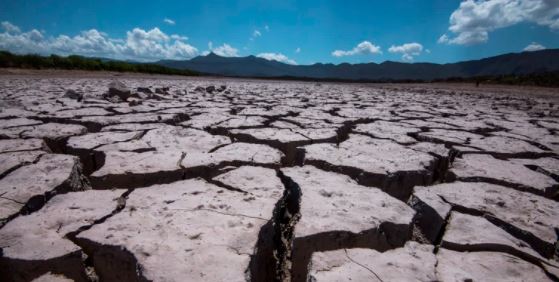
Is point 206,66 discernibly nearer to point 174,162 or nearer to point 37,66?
point 37,66

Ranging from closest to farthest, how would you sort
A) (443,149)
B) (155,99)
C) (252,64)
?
(443,149) → (155,99) → (252,64)

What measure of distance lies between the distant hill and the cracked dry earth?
1105 inches

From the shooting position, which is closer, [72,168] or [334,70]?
[72,168]

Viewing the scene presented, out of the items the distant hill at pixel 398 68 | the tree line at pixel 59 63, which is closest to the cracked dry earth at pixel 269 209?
the tree line at pixel 59 63

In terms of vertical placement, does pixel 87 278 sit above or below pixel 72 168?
below

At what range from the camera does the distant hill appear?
48.5 m

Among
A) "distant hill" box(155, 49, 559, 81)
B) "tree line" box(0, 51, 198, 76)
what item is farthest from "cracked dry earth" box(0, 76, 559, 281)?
"distant hill" box(155, 49, 559, 81)

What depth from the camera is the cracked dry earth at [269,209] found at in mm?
852

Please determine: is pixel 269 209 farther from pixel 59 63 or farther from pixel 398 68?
pixel 398 68

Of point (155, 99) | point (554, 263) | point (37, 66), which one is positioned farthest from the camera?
point (37, 66)

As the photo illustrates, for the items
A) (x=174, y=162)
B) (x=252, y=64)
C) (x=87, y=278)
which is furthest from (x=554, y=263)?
(x=252, y=64)

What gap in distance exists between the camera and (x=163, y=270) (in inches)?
31.2

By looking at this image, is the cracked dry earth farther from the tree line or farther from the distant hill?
the distant hill

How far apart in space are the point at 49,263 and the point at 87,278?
101mm
